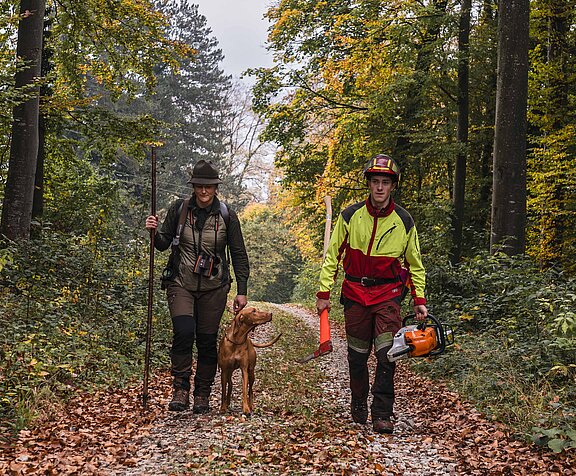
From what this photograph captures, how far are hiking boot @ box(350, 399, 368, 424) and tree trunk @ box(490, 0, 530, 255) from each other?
5092 millimetres

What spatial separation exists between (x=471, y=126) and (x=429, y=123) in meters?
1.64

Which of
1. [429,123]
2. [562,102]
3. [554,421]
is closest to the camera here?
[554,421]

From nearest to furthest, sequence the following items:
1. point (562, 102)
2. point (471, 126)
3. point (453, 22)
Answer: point (562, 102) < point (453, 22) < point (471, 126)

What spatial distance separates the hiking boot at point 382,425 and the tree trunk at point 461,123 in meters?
9.98

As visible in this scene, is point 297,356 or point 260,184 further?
point 260,184

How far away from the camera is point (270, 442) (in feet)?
19.4

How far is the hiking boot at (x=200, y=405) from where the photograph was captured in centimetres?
700

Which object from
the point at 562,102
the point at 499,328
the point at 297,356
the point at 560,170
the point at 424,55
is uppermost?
the point at 424,55

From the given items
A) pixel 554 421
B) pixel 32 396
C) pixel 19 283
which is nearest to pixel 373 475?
pixel 554 421

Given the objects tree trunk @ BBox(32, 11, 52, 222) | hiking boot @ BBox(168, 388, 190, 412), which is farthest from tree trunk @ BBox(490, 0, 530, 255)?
tree trunk @ BBox(32, 11, 52, 222)

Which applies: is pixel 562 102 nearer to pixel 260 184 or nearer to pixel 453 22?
pixel 453 22

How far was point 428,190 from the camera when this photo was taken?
19484 mm

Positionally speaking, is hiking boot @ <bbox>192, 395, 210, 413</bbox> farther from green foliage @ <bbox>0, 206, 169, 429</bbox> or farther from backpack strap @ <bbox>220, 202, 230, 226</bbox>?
backpack strap @ <bbox>220, 202, 230, 226</bbox>

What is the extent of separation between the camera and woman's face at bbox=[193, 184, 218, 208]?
22.6 feet
